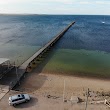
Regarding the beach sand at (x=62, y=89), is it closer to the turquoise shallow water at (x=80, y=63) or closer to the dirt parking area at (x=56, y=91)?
the dirt parking area at (x=56, y=91)

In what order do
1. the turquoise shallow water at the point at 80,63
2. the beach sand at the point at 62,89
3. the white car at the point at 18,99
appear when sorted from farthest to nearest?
the turquoise shallow water at the point at 80,63
the beach sand at the point at 62,89
the white car at the point at 18,99

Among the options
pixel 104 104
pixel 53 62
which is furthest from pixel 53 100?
pixel 53 62

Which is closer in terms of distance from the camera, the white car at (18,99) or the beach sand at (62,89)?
the white car at (18,99)

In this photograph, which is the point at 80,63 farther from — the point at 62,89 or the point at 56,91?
the point at 56,91

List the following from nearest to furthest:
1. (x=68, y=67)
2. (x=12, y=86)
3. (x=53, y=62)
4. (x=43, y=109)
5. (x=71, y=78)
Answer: (x=43, y=109) → (x=12, y=86) → (x=71, y=78) → (x=68, y=67) → (x=53, y=62)

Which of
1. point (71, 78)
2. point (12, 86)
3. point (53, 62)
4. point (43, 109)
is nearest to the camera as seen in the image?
point (43, 109)

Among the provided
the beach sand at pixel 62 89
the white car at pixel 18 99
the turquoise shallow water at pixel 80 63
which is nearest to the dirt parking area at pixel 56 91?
the beach sand at pixel 62 89

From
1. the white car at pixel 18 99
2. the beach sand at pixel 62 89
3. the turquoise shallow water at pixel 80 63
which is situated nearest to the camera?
the white car at pixel 18 99

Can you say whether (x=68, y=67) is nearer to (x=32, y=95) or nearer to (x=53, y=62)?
(x=53, y=62)

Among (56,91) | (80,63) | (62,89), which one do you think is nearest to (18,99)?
(56,91)

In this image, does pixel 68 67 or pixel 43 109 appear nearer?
pixel 43 109

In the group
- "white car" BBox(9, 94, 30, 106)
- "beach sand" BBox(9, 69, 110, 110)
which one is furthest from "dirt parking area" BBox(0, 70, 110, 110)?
"white car" BBox(9, 94, 30, 106)
